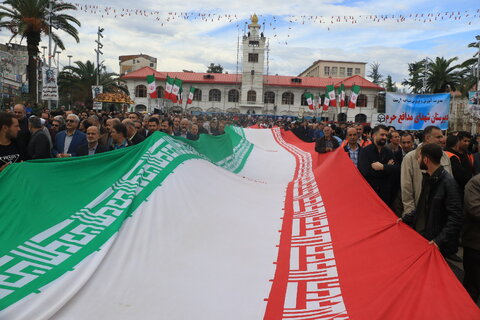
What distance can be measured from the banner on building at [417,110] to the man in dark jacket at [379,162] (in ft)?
18.3

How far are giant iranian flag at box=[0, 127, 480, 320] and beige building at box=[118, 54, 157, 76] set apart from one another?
316 ft

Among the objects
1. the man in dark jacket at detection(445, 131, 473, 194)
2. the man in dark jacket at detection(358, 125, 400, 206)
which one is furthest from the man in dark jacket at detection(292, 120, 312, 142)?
the man in dark jacket at detection(358, 125, 400, 206)

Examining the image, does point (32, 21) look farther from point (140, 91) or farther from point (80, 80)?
point (140, 91)

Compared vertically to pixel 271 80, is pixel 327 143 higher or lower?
lower

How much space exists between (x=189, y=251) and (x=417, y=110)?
31.1 feet

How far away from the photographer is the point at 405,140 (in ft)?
22.5

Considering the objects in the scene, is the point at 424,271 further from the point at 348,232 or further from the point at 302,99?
the point at 302,99

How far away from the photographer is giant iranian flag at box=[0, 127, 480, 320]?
3.36m

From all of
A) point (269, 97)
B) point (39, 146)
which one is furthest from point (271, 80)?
point (39, 146)

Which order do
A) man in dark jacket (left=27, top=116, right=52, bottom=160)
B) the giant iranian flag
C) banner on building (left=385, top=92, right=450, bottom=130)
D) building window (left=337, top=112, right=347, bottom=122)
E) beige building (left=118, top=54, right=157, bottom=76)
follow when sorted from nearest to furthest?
the giant iranian flag, man in dark jacket (left=27, top=116, right=52, bottom=160), banner on building (left=385, top=92, right=450, bottom=130), building window (left=337, top=112, right=347, bottom=122), beige building (left=118, top=54, right=157, bottom=76)

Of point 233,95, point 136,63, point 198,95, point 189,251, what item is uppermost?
point 136,63

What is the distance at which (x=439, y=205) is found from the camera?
4.11 m

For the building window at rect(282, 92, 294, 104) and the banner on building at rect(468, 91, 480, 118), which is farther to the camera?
the building window at rect(282, 92, 294, 104)

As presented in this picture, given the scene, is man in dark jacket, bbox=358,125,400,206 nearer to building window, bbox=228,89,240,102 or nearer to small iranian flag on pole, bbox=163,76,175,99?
small iranian flag on pole, bbox=163,76,175,99
